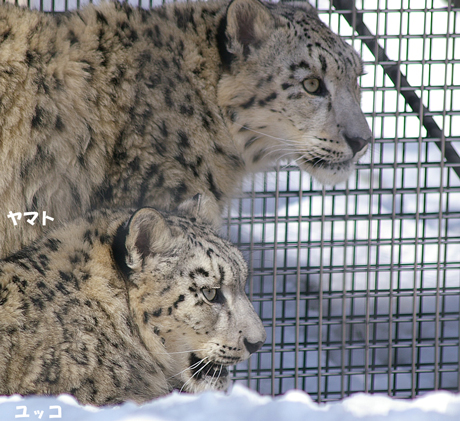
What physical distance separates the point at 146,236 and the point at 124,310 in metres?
0.30

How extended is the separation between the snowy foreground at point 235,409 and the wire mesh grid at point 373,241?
60.9 inches

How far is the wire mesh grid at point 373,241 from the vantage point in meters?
3.98

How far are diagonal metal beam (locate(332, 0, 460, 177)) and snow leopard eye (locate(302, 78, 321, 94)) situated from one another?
72cm

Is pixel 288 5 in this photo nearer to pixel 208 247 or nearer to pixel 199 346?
pixel 208 247

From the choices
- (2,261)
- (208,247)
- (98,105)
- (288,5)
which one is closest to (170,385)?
(208,247)

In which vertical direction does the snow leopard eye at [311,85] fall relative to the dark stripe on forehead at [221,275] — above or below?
above

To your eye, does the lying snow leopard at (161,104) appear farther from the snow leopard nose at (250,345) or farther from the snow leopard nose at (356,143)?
the snow leopard nose at (250,345)

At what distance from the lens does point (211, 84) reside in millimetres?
3229

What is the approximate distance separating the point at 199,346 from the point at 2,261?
818 millimetres

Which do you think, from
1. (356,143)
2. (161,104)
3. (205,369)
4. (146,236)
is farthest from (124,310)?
(356,143)

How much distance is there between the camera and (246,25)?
10.6 ft

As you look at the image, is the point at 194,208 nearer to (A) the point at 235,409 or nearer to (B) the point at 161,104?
(B) the point at 161,104

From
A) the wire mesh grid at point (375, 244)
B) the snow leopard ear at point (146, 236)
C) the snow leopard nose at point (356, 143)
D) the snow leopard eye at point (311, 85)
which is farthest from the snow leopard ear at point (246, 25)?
the snow leopard ear at point (146, 236)

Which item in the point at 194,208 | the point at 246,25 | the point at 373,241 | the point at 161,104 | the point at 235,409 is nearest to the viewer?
the point at 235,409
